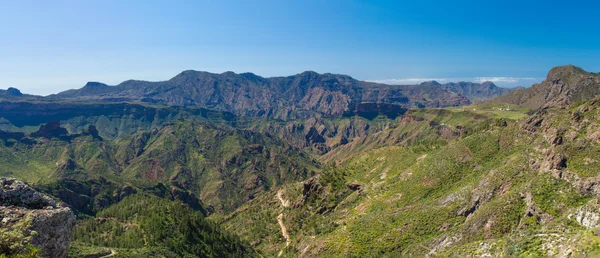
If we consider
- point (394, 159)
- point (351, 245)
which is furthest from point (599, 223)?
point (394, 159)

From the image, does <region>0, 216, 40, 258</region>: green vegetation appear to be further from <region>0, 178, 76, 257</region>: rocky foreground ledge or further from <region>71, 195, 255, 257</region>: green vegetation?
<region>71, 195, 255, 257</region>: green vegetation

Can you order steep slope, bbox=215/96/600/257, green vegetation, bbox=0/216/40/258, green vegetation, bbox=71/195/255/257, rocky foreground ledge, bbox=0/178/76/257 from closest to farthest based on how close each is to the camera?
green vegetation, bbox=0/216/40/258, rocky foreground ledge, bbox=0/178/76/257, steep slope, bbox=215/96/600/257, green vegetation, bbox=71/195/255/257

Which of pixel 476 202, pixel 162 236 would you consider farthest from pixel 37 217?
pixel 476 202

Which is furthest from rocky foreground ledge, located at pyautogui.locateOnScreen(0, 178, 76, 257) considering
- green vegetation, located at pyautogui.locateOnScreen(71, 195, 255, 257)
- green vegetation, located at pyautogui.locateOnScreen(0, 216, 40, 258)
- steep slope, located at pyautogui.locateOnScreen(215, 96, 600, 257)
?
steep slope, located at pyautogui.locateOnScreen(215, 96, 600, 257)

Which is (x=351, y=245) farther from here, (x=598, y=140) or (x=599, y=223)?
(x=598, y=140)

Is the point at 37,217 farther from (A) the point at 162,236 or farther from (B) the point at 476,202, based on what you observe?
(B) the point at 476,202

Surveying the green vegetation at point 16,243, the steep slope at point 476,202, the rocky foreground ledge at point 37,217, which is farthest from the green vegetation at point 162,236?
the green vegetation at point 16,243
